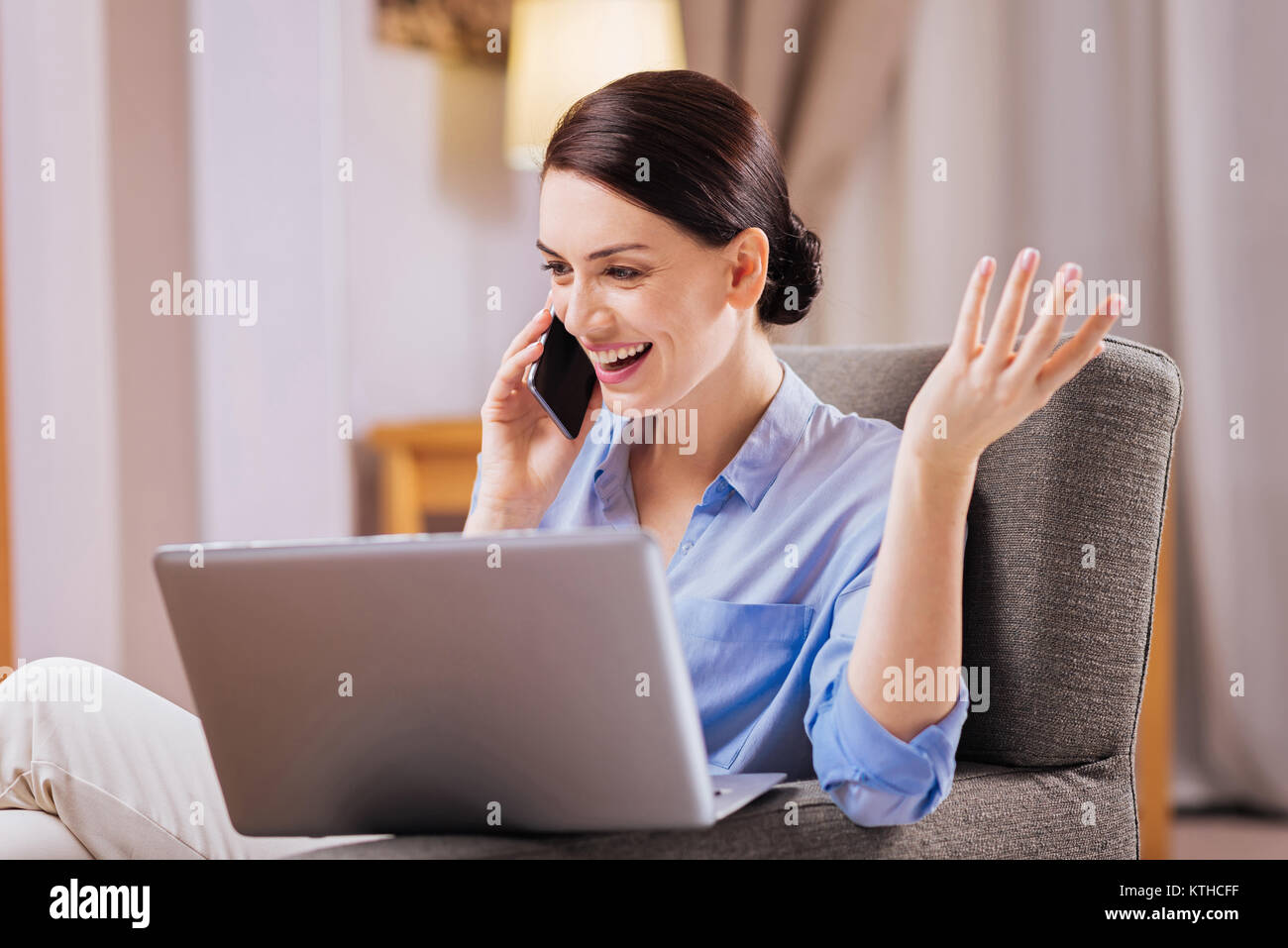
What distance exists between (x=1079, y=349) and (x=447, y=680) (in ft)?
1.36

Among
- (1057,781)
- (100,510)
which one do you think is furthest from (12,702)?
(100,510)

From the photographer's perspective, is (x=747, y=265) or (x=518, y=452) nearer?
(x=747, y=265)

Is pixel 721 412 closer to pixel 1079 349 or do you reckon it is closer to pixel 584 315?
pixel 584 315

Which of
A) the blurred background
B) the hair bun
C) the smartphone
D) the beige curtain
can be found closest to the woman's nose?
the smartphone

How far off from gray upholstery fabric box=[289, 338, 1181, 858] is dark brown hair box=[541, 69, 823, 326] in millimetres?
318

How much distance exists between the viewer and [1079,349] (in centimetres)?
76

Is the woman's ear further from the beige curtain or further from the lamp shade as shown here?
the lamp shade

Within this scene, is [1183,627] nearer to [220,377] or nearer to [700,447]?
[700,447]

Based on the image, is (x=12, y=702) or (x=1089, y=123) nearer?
(x=12, y=702)

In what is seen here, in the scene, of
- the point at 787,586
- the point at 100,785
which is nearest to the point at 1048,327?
the point at 787,586

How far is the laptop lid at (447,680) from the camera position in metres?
0.70

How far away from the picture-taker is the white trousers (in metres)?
0.98

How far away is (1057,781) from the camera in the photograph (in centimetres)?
99
